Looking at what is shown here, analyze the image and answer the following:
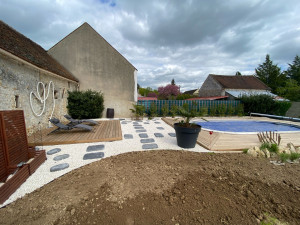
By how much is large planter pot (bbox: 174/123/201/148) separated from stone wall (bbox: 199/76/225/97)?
21430mm

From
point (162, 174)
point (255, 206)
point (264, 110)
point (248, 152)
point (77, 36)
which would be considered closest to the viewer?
point (255, 206)

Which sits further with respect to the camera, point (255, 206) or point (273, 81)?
point (273, 81)

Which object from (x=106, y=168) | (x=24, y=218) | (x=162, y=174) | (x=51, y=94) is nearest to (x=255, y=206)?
(x=162, y=174)

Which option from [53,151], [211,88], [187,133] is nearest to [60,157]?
[53,151]

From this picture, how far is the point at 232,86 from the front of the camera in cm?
2278

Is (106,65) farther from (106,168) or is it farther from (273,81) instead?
(273,81)

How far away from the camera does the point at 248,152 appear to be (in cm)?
396

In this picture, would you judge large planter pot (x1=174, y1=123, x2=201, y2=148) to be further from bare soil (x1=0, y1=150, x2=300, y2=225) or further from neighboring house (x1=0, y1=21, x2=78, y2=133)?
neighboring house (x1=0, y1=21, x2=78, y2=133)

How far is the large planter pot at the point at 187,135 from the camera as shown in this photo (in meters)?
4.18

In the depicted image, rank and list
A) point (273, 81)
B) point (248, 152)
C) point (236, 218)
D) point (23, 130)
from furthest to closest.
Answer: point (273, 81), point (248, 152), point (23, 130), point (236, 218)

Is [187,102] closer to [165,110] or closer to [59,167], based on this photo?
[165,110]

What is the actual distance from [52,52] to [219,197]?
14.1 metres

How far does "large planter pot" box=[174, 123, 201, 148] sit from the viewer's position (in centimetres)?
418

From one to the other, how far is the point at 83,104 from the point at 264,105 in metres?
17.0
